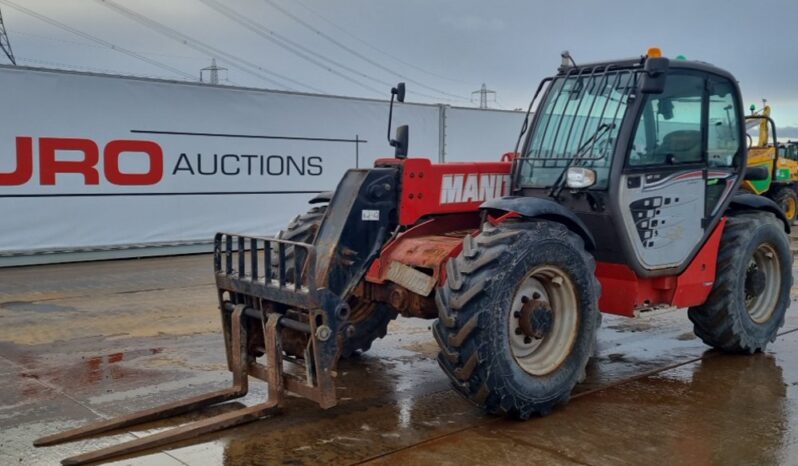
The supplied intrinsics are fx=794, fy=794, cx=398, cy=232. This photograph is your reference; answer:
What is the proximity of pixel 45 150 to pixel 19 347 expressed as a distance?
5560 mm

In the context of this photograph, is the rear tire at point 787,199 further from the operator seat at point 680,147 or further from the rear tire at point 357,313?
the rear tire at point 357,313

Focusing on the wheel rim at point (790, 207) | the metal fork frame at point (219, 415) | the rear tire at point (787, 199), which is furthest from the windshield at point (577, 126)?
the wheel rim at point (790, 207)

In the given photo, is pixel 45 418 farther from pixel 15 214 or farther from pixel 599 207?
pixel 15 214

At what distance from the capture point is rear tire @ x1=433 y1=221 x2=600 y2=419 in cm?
444

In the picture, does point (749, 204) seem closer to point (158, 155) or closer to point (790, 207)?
point (158, 155)

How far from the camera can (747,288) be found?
6.57 m

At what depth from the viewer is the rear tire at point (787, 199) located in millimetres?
21625

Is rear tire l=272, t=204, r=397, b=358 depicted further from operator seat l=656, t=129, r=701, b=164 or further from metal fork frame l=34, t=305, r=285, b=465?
operator seat l=656, t=129, r=701, b=164

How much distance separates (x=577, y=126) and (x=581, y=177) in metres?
0.59

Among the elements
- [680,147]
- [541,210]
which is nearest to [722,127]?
[680,147]

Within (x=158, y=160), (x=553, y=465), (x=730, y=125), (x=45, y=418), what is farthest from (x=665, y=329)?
(x=158, y=160)

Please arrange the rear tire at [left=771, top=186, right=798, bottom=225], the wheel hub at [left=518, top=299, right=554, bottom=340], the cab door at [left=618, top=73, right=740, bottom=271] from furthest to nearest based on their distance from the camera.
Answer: the rear tire at [left=771, top=186, right=798, bottom=225] → the cab door at [left=618, top=73, right=740, bottom=271] → the wheel hub at [left=518, top=299, right=554, bottom=340]

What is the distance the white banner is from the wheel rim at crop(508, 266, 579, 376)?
884 centimetres

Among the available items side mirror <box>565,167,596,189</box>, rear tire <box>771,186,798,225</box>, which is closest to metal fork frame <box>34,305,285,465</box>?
side mirror <box>565,167,596,189</box>
